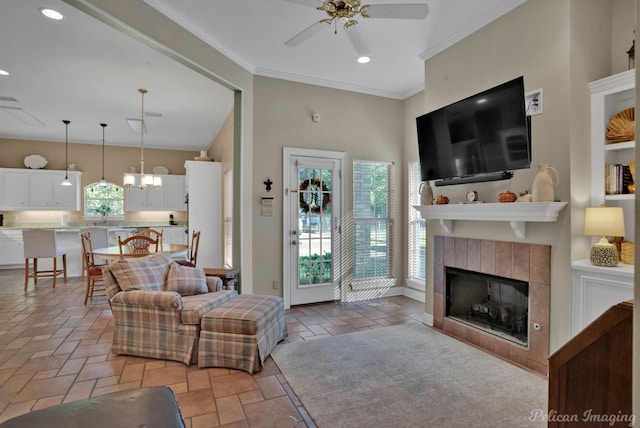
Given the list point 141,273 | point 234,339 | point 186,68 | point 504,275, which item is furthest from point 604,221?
point 186,68

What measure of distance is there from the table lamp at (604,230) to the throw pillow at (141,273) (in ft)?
11.7

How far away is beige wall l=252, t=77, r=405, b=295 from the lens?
4320mm

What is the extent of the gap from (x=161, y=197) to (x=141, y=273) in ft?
19.5

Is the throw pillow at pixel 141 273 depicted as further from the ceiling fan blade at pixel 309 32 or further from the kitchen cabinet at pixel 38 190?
the kitchen cabinet at pixel 38 190

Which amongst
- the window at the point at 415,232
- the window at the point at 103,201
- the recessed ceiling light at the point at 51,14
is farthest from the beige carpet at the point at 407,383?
the window at the point at 103,201

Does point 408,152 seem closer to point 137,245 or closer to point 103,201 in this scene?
point 137,245

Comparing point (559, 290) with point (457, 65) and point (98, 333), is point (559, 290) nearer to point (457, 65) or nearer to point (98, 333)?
point (457, 65)

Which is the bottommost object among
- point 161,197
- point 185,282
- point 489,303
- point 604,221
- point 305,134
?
point 489,303

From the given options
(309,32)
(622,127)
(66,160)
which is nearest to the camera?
(622,127)

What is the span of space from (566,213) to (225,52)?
Answer: 3.60m

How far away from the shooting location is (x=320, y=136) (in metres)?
4.66

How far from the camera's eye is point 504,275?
2.98m

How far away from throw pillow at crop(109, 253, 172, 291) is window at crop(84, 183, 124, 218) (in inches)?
238

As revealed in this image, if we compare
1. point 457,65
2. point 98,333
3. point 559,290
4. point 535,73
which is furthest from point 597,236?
point 98,333
